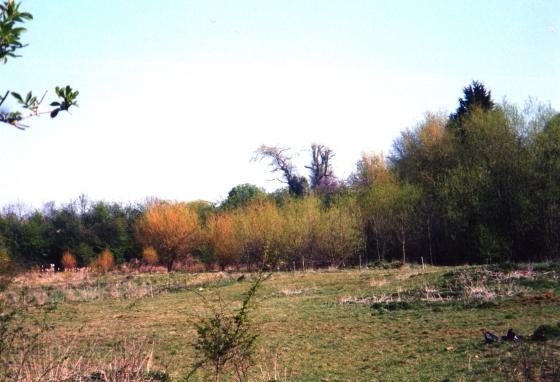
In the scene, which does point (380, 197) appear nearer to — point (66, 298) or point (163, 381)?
point (66, 298)

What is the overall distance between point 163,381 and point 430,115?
40297mm

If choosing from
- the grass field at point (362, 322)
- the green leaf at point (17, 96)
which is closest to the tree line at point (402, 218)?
the grass field at point (362, 322)

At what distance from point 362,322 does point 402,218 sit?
2444 centimetres

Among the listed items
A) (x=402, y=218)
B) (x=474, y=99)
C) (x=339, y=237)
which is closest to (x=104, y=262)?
(x=339, y=237)

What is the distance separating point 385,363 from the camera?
10.5 meters

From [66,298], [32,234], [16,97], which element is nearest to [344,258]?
[66,298]

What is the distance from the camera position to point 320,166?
207 ft

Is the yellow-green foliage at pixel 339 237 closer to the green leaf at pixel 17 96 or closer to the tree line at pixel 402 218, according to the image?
the tree line at pixel 402 218

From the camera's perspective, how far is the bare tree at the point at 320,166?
62.8 metres

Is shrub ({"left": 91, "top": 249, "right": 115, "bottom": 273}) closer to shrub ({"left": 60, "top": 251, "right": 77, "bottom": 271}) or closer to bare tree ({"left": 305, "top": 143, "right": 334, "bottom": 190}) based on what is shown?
shrub ({"left": 60, "top": 251, "right": 77, "bottom": 271})

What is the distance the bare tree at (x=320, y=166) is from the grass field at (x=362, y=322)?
1403 inches

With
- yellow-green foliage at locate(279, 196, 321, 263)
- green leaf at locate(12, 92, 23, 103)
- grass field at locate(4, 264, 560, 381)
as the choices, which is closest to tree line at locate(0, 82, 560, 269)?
yellow-green foliage at locate(279, 196, 321, 263)

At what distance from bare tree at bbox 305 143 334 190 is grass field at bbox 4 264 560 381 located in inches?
1403

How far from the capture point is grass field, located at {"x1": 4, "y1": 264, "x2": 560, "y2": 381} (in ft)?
33.1
